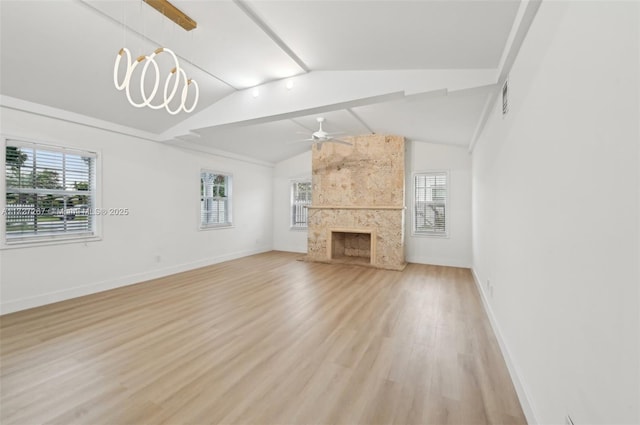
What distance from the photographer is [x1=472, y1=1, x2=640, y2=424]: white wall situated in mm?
835

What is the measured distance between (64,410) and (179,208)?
13.8 ft

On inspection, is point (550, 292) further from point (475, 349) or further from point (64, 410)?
point (64, 410)

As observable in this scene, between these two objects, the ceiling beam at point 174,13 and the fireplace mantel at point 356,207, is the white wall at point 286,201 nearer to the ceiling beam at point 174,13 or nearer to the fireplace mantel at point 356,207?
the fireplace mantel at point 356,207

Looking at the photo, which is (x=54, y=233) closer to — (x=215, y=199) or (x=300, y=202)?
(x=215, y=199)

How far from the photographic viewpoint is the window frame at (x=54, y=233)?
3412 mm

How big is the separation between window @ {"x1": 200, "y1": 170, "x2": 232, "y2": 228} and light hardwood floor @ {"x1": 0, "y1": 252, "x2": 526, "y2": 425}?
245 cm

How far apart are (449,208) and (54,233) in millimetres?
7138

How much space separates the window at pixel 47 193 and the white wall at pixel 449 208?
6.25 m

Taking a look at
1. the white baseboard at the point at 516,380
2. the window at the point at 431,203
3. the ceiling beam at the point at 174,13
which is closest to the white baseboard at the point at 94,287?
the ceiling beam at the point at 174,13

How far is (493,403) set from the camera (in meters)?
1.87

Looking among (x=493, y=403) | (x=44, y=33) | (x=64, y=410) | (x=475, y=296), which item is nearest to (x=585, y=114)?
(x=493, y=403)

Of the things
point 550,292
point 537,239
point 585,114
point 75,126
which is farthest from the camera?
point 75,126

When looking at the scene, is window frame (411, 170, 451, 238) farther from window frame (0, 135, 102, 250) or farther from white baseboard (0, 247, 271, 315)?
window frame (0, 135, 102, 250)

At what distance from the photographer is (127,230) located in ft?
15.4
